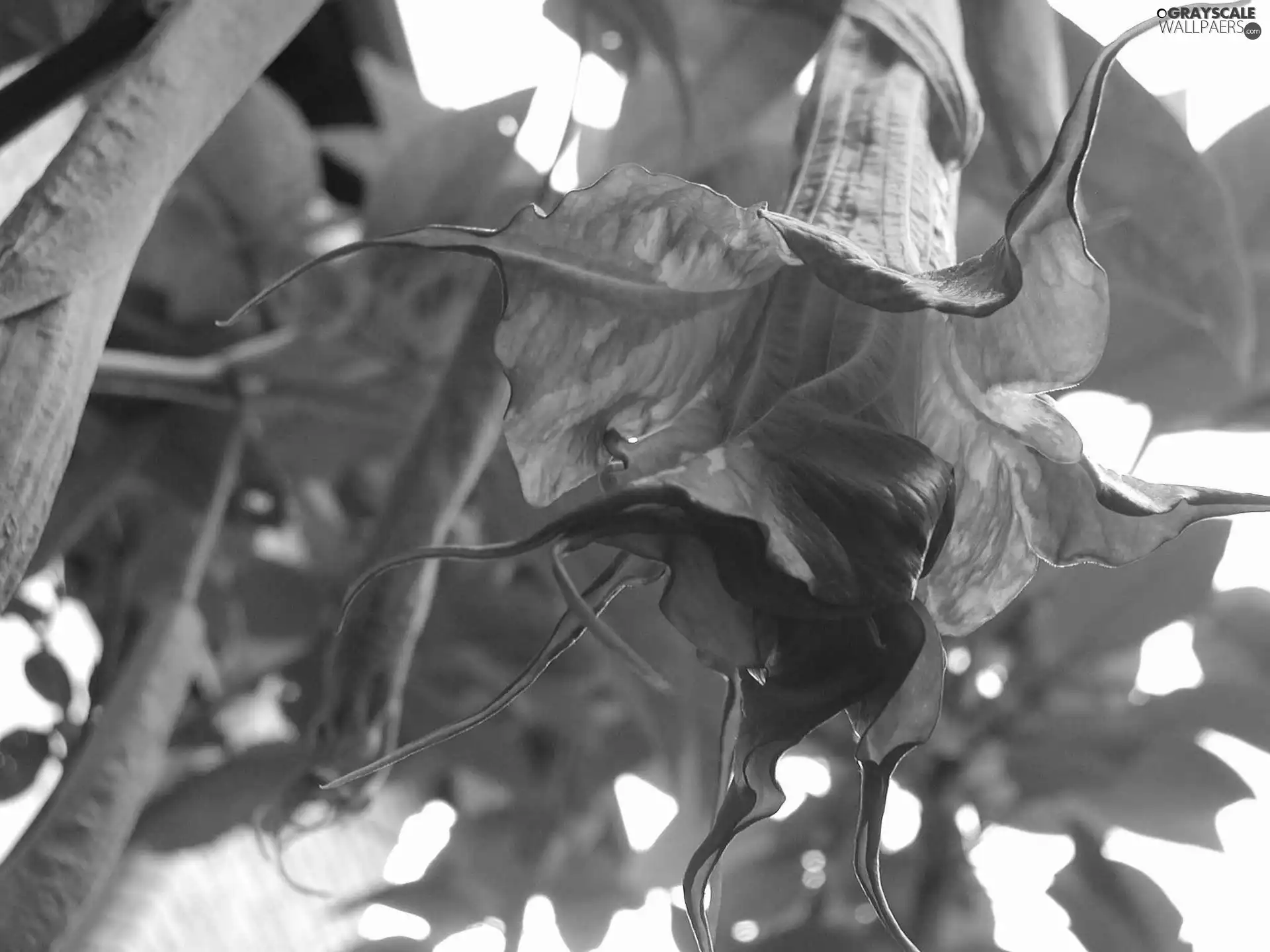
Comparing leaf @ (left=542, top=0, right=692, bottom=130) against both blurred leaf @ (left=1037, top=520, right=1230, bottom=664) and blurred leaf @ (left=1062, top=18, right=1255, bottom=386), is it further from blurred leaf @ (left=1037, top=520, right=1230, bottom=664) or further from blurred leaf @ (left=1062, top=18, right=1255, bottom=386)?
blurred leaf @ (left=1037, top=520, right=1230, bottom=664)

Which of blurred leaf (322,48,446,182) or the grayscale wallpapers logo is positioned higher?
the grayscale wallpapers logo

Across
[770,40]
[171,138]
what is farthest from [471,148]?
[171,138]

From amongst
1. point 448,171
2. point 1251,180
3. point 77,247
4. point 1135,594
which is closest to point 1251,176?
point 1251,180

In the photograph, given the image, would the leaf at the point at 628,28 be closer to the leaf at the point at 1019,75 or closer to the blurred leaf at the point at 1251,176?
the leaf at the point at 1019,75

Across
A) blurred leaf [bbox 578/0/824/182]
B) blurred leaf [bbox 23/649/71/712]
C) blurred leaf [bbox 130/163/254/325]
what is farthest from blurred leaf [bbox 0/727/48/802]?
blurred leaf [bbox 578/0/824/182]

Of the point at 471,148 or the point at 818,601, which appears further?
the point at 471,148

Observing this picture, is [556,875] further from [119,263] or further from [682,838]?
[119,263]

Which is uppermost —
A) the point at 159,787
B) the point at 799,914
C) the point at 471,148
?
the point at 471,148
